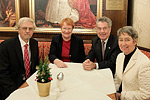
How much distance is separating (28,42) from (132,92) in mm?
1779

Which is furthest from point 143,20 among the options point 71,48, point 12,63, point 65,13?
point 12,63

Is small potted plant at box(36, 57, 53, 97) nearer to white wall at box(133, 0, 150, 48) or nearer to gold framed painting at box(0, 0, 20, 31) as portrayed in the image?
white wall at box(133, 0, 150, 48)

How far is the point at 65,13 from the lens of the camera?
4.06 meters

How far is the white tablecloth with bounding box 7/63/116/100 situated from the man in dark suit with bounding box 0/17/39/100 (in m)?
0.58

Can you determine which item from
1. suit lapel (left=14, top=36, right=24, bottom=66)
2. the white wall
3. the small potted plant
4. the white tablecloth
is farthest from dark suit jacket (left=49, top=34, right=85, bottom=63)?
the small potted plant

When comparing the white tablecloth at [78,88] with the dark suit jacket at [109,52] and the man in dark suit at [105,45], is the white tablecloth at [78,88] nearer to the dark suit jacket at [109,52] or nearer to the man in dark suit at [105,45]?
the dark suit jacket at [109,52]

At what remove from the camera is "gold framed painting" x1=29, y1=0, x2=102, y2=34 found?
3963mm

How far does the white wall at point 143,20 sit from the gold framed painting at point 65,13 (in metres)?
0.87

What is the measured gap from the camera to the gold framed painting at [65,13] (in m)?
3.96

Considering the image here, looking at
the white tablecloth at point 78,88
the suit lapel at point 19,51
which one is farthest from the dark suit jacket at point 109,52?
the suit lapel at point 19,51

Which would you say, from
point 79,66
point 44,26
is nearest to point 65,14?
point 44,26

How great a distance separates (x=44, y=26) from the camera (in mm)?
4172

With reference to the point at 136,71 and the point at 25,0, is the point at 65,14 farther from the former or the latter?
the point at 136,71

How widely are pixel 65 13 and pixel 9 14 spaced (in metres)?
1.48
